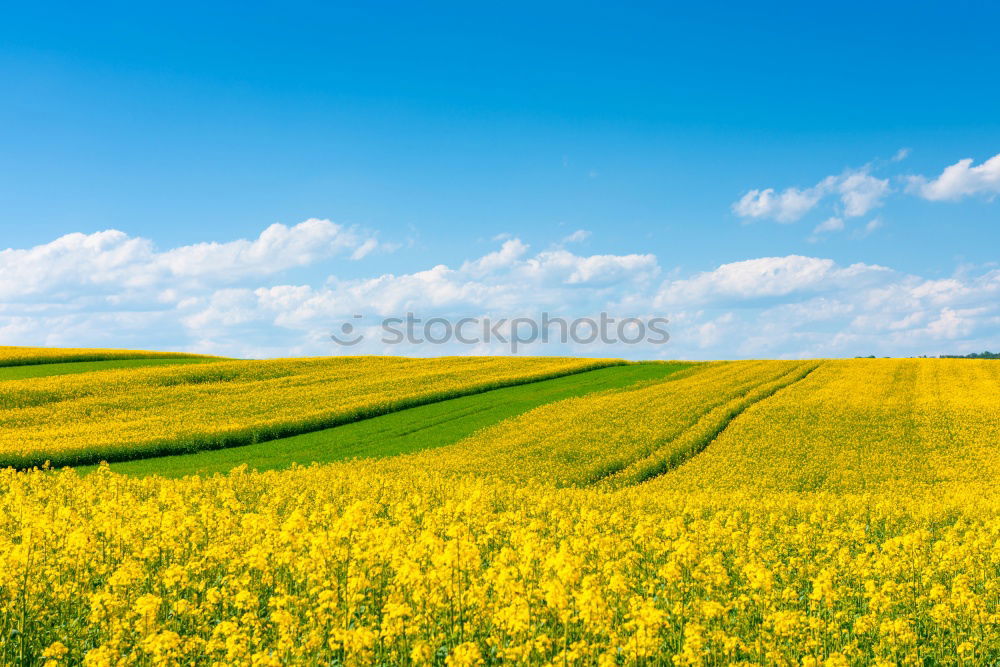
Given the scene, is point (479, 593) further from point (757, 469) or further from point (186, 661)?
point (757, 469)

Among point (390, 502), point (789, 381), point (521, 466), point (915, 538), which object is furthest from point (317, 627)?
point (789, 381)

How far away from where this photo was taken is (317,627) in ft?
20.8

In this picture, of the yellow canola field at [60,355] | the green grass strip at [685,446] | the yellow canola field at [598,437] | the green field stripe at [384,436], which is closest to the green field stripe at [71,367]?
the yellow canola field at [60,355]

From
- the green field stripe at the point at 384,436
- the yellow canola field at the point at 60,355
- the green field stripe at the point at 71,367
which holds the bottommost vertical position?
the green field stripe at the point at 384,436

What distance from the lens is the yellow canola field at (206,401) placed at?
32312 millimetres

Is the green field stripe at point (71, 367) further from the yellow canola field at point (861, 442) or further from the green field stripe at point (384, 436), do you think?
the yellow canola field at point (861, 442)

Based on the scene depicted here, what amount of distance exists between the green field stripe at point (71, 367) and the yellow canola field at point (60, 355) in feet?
2.17

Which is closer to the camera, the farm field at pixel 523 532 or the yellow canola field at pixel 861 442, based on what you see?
Result: the farm field at pixel 523 532

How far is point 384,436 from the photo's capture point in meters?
Result: 33.5

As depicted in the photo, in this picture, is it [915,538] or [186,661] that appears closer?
[186,661]

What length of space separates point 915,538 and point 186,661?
871cm

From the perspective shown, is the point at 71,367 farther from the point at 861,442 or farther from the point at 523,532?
the point at 523,532

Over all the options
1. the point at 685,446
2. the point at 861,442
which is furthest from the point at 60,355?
the point at 861,442

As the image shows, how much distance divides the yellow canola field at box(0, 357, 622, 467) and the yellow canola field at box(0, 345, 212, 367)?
11.6 m
